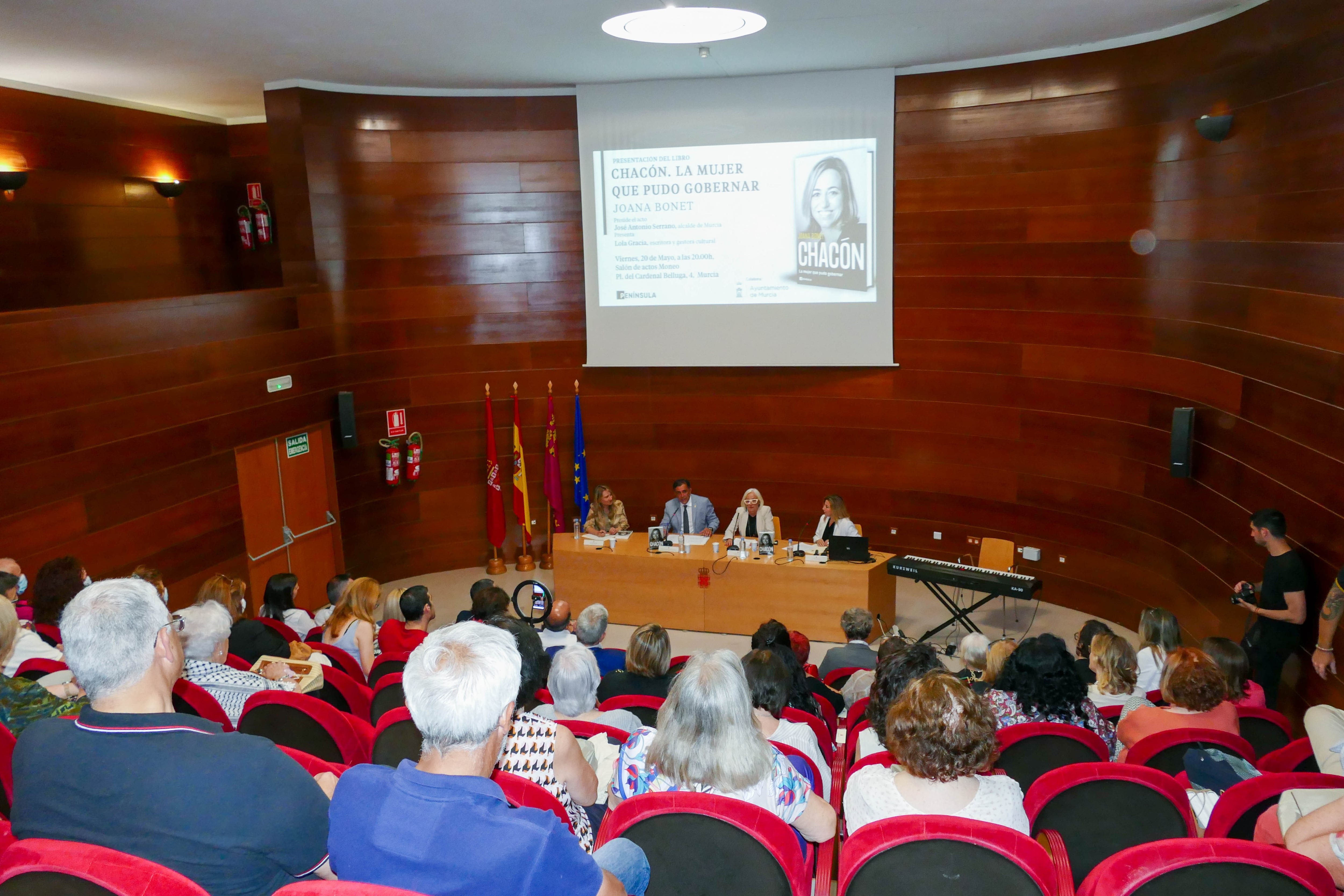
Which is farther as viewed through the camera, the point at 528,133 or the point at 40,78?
the point at 528,133

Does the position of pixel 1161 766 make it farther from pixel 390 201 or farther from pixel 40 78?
pixel 40 78

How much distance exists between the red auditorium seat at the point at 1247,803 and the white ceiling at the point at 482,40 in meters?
4.99

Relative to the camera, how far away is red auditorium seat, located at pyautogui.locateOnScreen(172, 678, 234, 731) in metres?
3.21

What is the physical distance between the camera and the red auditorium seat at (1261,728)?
142 inches

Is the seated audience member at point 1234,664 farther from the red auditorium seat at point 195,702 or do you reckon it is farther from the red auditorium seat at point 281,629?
the red auditorium seat at point 281,629

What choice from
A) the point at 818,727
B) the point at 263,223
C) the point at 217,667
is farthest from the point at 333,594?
the point at 263,223

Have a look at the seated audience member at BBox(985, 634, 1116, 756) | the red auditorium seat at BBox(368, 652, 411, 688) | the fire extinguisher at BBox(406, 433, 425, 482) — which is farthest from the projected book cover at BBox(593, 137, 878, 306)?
the seated audience member at BBox(985, 634, 1116, 756)

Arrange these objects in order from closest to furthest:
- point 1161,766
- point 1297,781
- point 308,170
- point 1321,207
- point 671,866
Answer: point 671,866 → point 1297,781 → point 1161,766 → point 1321,207 → point 308,170

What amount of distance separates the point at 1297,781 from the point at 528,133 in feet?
25.4

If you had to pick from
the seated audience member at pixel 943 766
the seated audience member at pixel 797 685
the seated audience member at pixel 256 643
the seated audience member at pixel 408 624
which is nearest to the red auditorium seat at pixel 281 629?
the seated audience member at pixel 256 643

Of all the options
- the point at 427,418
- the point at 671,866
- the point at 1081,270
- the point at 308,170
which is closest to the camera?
the point at 671,866

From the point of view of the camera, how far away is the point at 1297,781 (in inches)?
97.7

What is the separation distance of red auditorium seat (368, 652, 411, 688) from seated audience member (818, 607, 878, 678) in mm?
2258

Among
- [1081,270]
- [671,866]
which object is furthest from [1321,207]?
[671,866]
